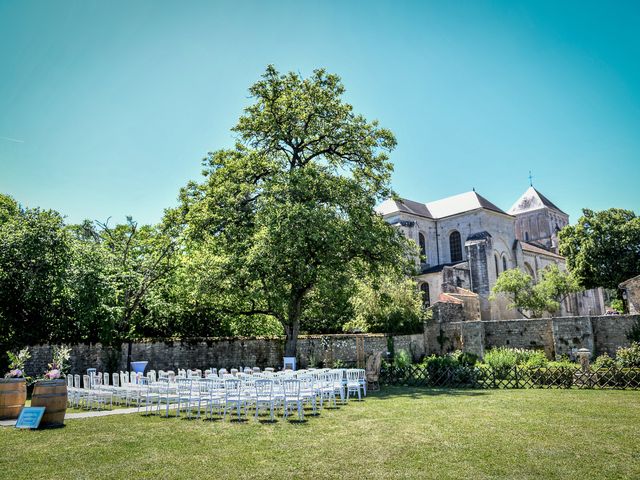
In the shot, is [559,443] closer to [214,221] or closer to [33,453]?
[33,453]

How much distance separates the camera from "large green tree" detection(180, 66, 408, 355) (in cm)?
1870

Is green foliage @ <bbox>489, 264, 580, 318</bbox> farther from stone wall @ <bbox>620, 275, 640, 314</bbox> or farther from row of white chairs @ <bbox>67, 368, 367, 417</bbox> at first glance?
row of white chairs @ <bbox>67, 368, 367, 417</bbox>

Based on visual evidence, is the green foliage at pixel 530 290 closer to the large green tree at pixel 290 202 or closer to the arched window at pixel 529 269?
the arched window at pixel 529 269

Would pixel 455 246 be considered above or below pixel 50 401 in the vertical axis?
above

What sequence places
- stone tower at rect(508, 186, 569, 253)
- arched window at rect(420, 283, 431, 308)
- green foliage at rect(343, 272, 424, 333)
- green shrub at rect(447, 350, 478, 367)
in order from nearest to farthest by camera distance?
green shrub at rect(447, 350, 478, 367) → green foliage at rect(343, 272, 424, 333) → arched window at rect(420, 283, 431, 308) → stone tower at rect(508, 186, 569, 253)

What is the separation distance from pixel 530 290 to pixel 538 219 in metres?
31.2

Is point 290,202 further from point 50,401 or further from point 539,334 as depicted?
point 539,334

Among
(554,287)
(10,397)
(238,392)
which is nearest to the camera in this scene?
(238,392)

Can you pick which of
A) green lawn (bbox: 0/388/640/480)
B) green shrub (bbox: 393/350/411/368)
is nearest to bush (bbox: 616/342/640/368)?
green lawn (bbox: 0/388/640/480)

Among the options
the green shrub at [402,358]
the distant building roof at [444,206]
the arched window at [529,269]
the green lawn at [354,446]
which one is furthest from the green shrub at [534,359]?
the arched window at [529,269]

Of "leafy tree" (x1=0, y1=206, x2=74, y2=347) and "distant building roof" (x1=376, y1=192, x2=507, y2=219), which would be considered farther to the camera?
"distant building roof" (x1=376, y1=192, x2=507, y2=219)

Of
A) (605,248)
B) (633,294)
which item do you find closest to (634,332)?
(633,294)

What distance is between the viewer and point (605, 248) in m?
35.8

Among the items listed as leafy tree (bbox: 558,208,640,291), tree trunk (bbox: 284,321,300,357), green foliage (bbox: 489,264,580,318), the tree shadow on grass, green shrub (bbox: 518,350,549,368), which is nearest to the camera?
the tree shadow on grass
